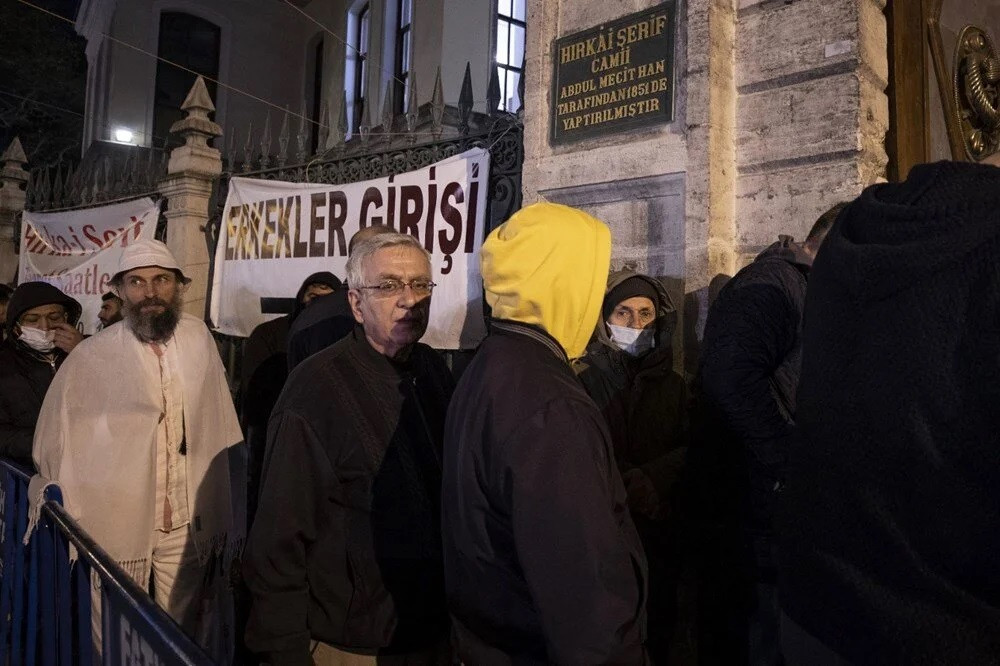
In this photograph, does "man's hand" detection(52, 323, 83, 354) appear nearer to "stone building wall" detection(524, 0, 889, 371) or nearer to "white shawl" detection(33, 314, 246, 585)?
"white shawl" detection(33, 314, 246, 585)

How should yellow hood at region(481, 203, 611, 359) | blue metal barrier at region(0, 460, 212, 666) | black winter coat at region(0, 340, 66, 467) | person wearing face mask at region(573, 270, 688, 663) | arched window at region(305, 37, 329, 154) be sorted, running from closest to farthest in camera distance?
blue metal barrier at region(0, 460, 212, 666), yellow hood at region(481, 203, 611, 359), person wearing face mask at region(573, 270, 688, 663), black winter coat at region(0, 340, 66, 467), arched window at region(305, 37, 329, 154)

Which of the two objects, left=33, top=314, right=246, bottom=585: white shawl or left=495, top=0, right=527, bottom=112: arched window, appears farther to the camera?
left=495, top=0, right=527, bottom=112: arched window

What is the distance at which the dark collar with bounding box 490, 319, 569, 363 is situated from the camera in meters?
1.84

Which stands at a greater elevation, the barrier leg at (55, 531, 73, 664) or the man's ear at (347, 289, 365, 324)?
the man's ear at (347, 289, 365, 324)

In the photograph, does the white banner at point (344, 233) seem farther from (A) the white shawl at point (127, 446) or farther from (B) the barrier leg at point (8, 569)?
(B) the barrier leg at point (8, 569)

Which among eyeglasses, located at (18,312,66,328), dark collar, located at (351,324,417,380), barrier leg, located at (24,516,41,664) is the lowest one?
barrier leg, located at (24,516,41,664)

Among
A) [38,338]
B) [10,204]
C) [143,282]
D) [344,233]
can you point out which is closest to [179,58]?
[10,204]

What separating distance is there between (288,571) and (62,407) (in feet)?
6.21

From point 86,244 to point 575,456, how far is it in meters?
9.79

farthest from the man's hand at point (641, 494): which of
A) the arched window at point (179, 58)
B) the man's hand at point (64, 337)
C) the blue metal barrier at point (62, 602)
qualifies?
the arched window at point (179, 58)

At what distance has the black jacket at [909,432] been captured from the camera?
1288 millimetres

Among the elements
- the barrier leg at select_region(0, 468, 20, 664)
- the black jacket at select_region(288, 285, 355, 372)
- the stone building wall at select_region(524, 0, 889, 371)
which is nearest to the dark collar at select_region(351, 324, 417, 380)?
the black jacket at select_region(288, 285, 355, 372)

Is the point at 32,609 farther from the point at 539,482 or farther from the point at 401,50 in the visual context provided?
the point at 401,50

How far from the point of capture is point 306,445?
7.57 feet
